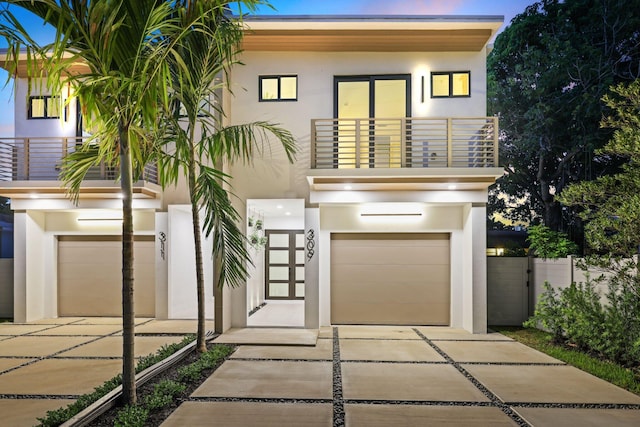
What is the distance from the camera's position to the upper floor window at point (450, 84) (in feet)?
32.3

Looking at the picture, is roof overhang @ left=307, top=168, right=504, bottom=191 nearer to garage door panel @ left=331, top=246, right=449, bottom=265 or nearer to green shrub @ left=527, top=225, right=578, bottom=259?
garage door panel @ left=331, top=246, right=449, bottom=265

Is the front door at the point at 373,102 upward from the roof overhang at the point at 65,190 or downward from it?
upward

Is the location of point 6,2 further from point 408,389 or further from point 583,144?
point 583,144

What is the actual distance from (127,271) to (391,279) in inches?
269

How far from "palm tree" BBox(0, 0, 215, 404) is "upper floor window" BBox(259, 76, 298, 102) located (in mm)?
4830

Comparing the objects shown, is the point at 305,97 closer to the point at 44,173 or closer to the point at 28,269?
the point at 44,173

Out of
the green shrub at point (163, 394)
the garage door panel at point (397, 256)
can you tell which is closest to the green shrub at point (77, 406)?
the green shrub at point (163, 394)

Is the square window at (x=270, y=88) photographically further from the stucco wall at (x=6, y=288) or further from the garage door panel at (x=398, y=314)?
the stucco wall at (x=6, y=288)

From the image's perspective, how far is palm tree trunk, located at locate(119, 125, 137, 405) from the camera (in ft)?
15.1

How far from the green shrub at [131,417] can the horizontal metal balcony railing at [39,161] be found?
261 inches

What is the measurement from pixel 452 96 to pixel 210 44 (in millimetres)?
5923

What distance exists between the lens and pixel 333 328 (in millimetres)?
9773

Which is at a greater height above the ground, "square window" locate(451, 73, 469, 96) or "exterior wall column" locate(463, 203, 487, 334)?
"square window" locate(451, 73, 469, 96)

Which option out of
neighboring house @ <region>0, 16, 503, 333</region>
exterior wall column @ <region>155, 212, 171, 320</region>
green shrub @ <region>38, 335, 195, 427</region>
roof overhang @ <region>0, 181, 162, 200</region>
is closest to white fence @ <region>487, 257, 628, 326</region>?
neighboring house @ <region>0, 16, 503, 333</region>
